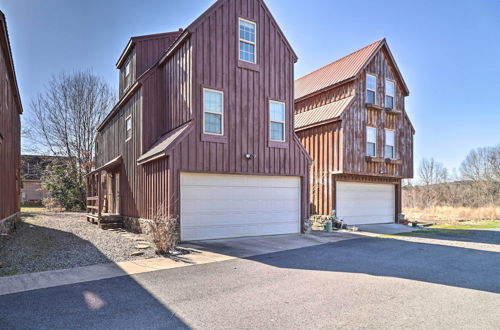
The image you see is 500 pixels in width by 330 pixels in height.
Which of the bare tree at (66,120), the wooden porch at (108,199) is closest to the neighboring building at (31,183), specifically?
the bare tree at (66,120)

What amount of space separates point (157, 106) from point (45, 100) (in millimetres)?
19731

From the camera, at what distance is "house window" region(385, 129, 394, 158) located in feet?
58.8

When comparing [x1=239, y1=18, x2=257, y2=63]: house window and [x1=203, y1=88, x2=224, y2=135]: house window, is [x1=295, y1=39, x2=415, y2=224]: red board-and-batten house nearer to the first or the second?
[x1=239, y1=18, x2=257, y2=63]: house window

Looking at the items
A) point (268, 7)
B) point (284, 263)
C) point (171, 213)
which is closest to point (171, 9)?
point (268, 7)

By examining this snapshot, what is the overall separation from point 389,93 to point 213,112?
11506 millimetres

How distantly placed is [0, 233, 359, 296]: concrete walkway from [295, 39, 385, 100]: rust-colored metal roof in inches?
349

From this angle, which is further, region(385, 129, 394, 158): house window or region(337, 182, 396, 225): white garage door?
region(385, 129, 394, 158): house window

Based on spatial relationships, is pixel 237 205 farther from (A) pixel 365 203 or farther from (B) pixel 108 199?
(B) pixel 108 199

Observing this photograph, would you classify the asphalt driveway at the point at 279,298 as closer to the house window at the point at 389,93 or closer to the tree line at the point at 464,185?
the house window at the point at 389,93

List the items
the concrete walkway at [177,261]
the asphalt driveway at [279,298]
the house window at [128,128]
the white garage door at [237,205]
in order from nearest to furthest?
the asphalt driveway at [279,298] < the concrete walkway at [177,261] < the white garage door at [237,205] < the house window at [128,128]

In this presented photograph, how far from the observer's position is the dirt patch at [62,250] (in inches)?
287

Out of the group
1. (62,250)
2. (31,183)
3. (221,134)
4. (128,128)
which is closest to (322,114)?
(221,134)

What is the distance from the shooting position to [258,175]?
1215 cm

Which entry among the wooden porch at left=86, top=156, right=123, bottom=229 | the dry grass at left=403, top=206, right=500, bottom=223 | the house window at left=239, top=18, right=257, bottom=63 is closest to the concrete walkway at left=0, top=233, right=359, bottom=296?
the wooden porch at left=86, top=156, right=123, bottom=229
